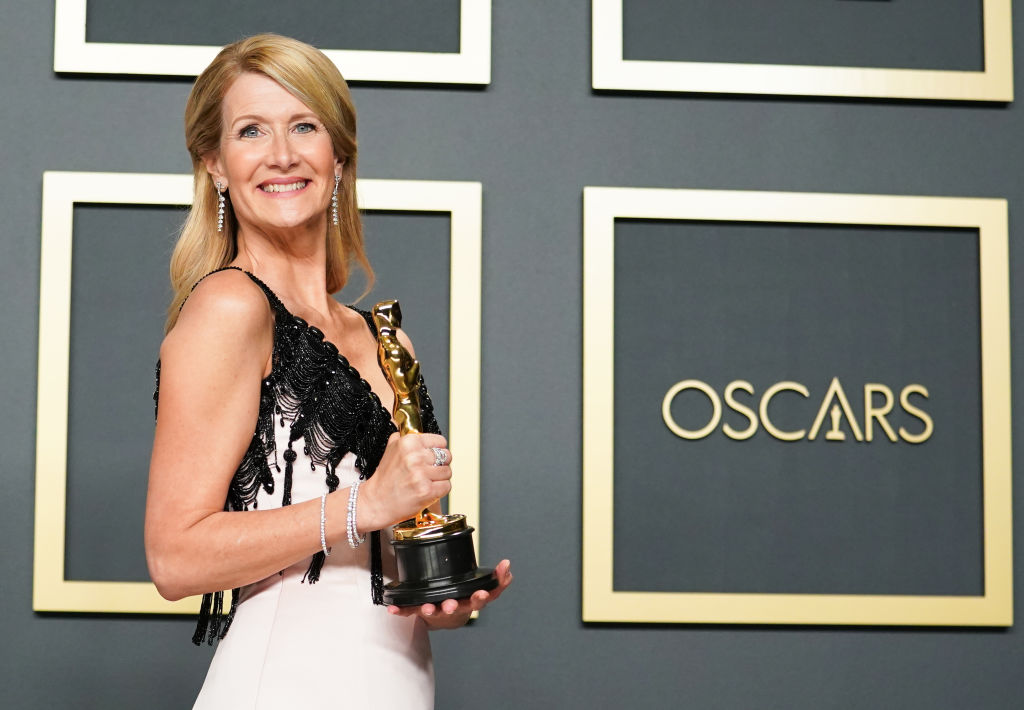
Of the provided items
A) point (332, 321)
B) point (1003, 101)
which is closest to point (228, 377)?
point (332, 321)

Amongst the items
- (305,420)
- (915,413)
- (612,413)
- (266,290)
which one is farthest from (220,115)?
(915,413)

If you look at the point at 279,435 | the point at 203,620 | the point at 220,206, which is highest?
the point at 220,206

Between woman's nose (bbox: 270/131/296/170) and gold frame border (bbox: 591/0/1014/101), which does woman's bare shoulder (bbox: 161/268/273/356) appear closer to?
woman's nose (bbox: 270/131/296/170)

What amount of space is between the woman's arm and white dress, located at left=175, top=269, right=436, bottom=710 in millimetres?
67

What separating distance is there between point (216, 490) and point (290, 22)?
4.46 ft

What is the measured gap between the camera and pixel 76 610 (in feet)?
6.74

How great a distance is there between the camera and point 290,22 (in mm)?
2182

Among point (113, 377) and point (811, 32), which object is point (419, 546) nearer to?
point (113, 377)

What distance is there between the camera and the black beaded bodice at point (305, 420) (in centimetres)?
117

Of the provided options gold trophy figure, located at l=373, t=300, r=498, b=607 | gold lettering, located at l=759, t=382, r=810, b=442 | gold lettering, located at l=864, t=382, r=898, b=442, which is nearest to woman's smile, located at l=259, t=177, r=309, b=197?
gold trophy figure, located at l=373, t=300, r=498, b=607

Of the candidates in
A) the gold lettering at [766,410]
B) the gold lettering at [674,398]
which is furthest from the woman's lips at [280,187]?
the gold lettering at [766,410]

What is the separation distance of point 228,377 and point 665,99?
4.53 ft

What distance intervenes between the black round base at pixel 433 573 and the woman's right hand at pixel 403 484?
2.0 inches

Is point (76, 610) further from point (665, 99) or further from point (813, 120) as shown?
point (813, 120)
